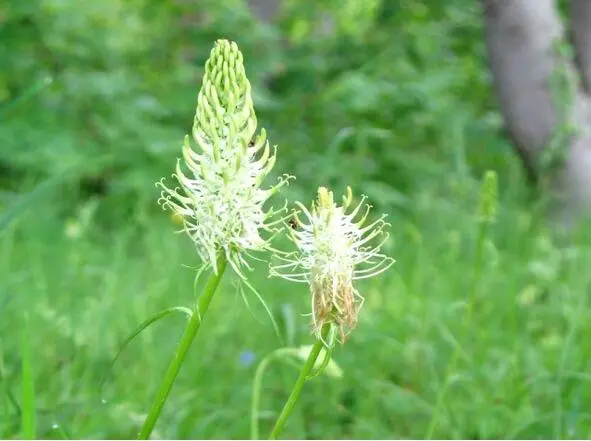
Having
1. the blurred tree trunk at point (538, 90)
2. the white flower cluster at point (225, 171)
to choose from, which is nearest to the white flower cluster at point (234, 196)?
the white flower cluster at point (225, 171)

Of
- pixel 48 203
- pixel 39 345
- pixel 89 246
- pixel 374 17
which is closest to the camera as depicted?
pixel 39 345

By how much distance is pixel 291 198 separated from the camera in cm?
452

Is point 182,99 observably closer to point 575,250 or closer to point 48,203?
point 48,203

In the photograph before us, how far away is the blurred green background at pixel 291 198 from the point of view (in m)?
2.19

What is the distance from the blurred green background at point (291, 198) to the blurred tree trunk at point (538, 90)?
0.24 m

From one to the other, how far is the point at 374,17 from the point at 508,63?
3.83ft

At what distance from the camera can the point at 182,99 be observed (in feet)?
17.4

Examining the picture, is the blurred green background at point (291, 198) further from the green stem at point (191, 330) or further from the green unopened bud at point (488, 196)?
the green stem at point (191, 330)

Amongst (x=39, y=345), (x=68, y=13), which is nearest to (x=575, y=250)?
(x=39, y=345)

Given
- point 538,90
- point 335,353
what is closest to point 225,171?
point 335,353

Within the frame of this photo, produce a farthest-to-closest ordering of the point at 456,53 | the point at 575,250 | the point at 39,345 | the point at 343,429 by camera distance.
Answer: the point at 456,53, the point at 575,250, the point at 39,345, the point at 343,429

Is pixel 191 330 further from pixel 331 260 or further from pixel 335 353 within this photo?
pixel 335 353

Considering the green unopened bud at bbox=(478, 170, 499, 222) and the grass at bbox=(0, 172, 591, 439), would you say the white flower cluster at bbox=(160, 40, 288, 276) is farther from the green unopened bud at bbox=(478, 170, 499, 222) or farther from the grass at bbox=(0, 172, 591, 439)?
the green unopened bud at bbox=(478, 170, 499, 222)

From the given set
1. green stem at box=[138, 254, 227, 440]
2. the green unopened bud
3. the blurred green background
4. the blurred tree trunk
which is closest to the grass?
the blurred green background
